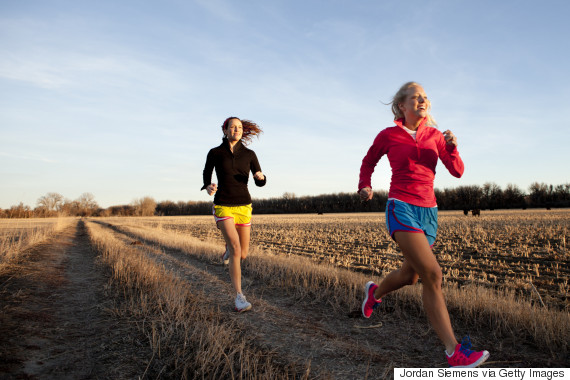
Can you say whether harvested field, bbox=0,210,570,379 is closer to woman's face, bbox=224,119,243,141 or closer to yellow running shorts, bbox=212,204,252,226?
yellow running shorts, bbox=212,204,252,226

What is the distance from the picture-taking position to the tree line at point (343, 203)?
6197cm

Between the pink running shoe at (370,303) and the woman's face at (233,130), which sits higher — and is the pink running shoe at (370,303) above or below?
below

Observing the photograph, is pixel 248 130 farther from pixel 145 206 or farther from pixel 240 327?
pixel 145 206

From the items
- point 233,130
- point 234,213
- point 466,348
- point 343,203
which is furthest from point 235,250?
point 343,203

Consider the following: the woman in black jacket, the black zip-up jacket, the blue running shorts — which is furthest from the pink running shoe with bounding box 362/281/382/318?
the black zip-up jacket

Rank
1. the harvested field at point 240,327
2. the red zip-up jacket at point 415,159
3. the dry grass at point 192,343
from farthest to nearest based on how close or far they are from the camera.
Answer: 1. the red zip-up jacket at point 415,159
2. the harvested field at point 240,327
3. the dry grass at point 192,343

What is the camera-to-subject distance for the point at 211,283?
5.89 meters

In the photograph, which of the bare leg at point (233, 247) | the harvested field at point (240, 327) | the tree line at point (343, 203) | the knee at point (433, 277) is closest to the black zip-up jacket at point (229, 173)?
the bare leg at point (233, 247)

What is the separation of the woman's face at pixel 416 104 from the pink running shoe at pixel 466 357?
195 cm

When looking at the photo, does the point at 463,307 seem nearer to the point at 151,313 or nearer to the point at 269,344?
the point at 269,344

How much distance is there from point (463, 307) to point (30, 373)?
444 cm

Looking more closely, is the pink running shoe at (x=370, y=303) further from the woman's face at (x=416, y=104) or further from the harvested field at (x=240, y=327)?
the woman's face at (x=416, y=104)


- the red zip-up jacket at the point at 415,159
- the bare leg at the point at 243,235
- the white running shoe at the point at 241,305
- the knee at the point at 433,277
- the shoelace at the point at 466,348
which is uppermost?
the red zip-up jacket at the point at 415,159

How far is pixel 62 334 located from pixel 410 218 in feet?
11.4
